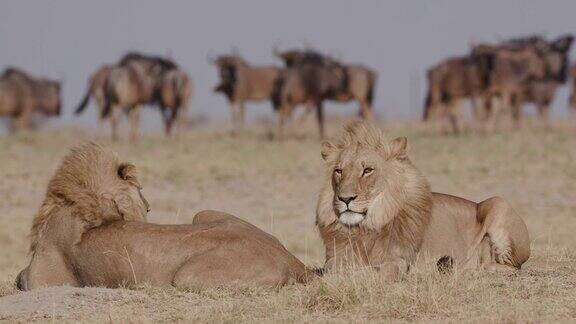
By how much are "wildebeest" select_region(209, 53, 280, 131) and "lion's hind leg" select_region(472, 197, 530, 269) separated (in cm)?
2069

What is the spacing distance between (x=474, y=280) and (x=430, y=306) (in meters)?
0.79

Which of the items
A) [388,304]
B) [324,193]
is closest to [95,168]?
[324,193]

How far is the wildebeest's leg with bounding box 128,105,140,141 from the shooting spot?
24702 millimetres

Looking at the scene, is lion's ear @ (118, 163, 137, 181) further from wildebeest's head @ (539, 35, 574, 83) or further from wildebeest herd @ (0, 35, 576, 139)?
wildebeest's head @ (539, 35, 574, 83)

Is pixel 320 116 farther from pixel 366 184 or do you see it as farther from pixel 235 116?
pixel 366 184

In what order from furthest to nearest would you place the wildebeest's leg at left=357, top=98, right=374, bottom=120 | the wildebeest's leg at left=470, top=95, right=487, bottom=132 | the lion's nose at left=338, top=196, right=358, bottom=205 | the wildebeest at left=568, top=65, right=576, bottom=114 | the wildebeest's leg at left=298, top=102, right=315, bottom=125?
the wildebeest at left=568, top=65, right=576, bottom=114 < the wildebeest's leg at left=357, top=98, right=374, bottom=120 < the wildebeest's leg at left=298, top=102, right=315, bottom=125 < the wildebeest's leg at left=470, top=95, right=487, bottom=132 < the lion's nose at left=338, top=196, right=358, bottom=205

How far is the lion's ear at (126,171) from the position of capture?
7586 mm

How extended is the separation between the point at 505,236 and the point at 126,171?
2637 millimetres

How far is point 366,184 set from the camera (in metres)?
7.53

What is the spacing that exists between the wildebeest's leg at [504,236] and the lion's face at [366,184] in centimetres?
77

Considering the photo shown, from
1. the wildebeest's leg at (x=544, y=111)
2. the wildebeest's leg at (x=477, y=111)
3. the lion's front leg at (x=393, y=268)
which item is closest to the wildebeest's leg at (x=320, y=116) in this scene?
the wildebeest's leg at (x=477, y=111)

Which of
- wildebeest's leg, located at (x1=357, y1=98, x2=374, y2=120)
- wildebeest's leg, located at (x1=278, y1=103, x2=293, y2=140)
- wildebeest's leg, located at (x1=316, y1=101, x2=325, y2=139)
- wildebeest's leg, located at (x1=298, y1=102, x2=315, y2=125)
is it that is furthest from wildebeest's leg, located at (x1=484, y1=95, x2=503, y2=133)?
wildebeest's leg, located at (x1=278, y1=103, x2=293, y2=140)

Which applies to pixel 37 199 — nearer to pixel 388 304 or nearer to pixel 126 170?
pixel 126 170

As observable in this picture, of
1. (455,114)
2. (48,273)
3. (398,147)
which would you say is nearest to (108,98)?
(455,114)
